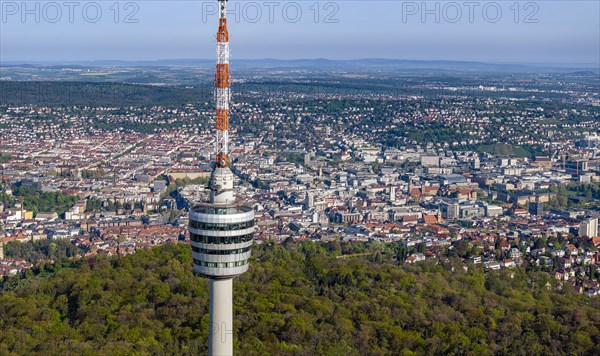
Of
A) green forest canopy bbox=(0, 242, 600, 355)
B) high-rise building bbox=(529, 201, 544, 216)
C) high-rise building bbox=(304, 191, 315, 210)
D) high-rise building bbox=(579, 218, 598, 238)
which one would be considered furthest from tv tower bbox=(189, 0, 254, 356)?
high-rise building bbox=(529, 201, 544, 216)

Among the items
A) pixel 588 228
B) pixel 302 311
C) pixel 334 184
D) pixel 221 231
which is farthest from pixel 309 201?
pixel 221 231

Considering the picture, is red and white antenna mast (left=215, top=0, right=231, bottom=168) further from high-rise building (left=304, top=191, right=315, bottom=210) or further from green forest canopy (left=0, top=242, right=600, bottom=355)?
high-rise building (left=304, top=191, right=315, bottom=210)

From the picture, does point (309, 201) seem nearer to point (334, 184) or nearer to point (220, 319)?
point (334, 184)

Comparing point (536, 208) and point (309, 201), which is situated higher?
point (309, 201)

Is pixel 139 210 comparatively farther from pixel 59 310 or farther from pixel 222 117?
pixel 222 117

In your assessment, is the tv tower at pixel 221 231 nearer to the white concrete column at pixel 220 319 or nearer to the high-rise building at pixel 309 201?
the white concrete column at pixel 220 319

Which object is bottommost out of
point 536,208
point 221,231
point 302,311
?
point 536,208

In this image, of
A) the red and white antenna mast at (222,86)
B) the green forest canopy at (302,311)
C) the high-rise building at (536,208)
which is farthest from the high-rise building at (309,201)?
the red and white antenna mast at (222,86)
